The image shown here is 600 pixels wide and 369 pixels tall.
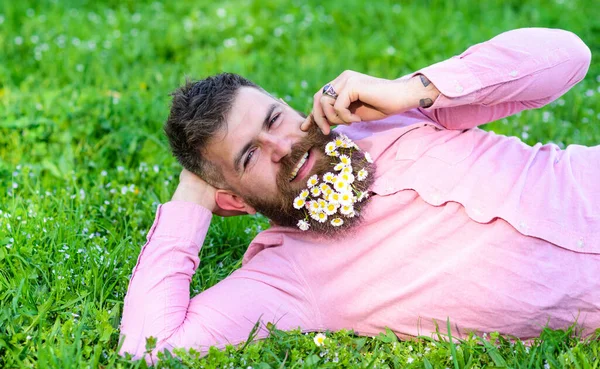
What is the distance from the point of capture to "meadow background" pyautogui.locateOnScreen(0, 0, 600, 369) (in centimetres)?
300

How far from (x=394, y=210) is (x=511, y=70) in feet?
2.51

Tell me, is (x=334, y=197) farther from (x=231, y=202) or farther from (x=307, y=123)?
(x=231, y=202)

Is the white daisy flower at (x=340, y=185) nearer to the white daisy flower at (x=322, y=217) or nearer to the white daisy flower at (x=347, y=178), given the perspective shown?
the white daisy flower at (x=347, y=178)

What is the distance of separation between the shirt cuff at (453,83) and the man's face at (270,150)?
20.3 inches

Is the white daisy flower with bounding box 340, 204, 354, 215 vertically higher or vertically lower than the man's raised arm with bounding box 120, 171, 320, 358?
higher

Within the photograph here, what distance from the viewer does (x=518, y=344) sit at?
2996 mm

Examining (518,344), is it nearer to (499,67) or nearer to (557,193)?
(557,193)

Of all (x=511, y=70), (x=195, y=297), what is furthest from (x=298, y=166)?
(x=511, y=70)

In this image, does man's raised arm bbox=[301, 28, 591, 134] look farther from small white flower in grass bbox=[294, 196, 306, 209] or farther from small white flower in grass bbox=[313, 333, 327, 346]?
small white flower in grass bbox=[313, 333, 327, 346]

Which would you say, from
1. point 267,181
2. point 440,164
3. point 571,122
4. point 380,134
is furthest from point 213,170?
point 571,122

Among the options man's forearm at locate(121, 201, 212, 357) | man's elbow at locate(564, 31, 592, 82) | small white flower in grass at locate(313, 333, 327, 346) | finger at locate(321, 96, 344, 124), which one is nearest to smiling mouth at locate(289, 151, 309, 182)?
finger at locate(321, 96, 344, 124)

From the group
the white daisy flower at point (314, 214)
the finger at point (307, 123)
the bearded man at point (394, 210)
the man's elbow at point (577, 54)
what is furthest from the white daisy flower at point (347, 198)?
the man's elbow at point (577, 54)

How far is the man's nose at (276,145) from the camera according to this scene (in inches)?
124

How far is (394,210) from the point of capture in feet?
10.4
